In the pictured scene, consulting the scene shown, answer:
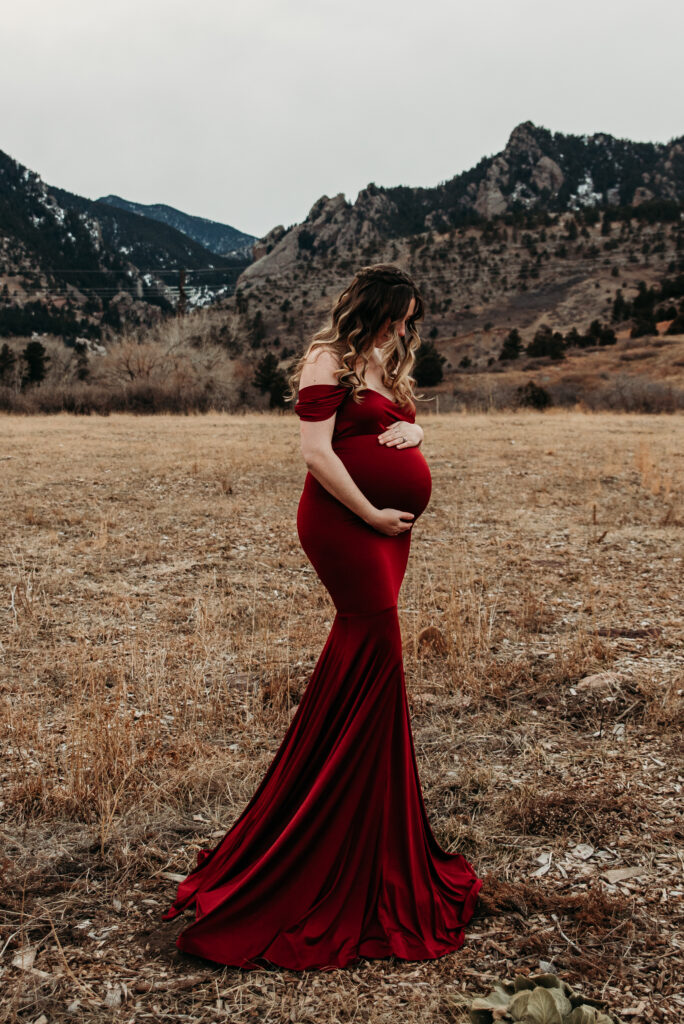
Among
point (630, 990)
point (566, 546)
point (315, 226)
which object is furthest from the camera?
point (315, 226)

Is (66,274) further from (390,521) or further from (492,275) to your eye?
(390,521)

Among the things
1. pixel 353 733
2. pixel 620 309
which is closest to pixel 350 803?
pixel 353 733

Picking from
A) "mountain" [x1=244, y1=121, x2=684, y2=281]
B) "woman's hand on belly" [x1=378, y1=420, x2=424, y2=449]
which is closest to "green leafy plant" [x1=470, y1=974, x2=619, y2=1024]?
"woman's hand on belly" [x1=378, y1=420, x2=424, y2=449]

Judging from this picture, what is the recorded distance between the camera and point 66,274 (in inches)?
4476

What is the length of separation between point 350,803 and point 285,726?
6.60ft

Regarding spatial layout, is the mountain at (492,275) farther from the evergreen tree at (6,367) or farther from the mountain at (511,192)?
the evergreen tree at (6,367)

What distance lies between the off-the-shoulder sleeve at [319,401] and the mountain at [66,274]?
86.5 metres

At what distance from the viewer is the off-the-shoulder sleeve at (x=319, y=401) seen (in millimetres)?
2332

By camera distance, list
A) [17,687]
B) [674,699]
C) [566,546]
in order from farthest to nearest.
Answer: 1. [566,546]
2. [17,687]
3. [674,699]

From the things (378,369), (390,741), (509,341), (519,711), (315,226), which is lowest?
(519,711)

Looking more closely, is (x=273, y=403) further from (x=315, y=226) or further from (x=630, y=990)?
(x=315, y=226)

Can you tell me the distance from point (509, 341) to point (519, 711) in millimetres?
43690

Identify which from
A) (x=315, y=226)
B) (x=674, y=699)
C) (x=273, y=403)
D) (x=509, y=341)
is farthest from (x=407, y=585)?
(x=315, y=226)

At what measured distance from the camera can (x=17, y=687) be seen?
16.0ft
